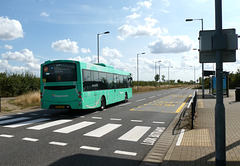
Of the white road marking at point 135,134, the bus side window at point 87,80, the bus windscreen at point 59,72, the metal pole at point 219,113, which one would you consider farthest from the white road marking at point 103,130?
the metal pole at point 219,113

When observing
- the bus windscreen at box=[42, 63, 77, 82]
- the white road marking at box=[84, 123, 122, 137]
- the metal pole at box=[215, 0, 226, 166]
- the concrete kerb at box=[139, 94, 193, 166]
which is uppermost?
the bus windscreen at box=[42, 63, 77, 82]

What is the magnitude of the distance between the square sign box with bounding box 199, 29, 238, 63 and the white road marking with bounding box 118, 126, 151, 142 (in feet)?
11.6

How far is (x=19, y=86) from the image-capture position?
3092 centimetres

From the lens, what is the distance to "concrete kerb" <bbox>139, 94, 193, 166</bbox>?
16.1 feet

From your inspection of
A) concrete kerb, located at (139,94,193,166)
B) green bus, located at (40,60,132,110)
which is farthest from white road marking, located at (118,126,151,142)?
Result: green bus, located at (40,60,132,110)

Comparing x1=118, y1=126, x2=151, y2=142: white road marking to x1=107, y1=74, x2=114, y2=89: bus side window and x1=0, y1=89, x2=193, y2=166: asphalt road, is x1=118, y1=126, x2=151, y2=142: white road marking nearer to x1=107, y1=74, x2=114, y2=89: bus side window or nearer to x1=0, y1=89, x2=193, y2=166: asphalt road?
x1=0, y1=89, x2=193, y2=166: asphalt road

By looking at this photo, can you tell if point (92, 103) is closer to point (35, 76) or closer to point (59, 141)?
point (59, 141)

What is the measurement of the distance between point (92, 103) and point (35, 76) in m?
23.2

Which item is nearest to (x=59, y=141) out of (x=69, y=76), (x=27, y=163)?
(x=27, y=163)

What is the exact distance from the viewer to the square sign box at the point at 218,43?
416cm

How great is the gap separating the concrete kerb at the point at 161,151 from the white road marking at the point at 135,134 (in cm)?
72

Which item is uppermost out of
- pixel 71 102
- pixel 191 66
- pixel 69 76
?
pixel 191 66

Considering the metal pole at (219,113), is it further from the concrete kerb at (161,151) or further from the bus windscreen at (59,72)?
the bus windscreen at (59,72)

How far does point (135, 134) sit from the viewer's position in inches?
299
